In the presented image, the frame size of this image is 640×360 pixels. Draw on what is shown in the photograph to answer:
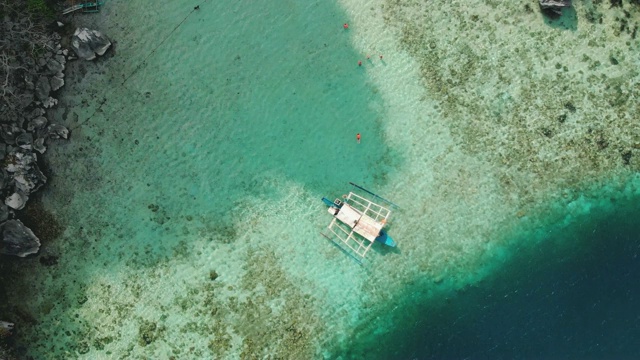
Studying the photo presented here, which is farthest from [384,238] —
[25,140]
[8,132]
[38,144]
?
[8,132]

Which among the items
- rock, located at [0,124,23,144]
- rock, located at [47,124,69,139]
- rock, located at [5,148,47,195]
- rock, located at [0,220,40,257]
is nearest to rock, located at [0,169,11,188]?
rock, located at [5,148,47,195]

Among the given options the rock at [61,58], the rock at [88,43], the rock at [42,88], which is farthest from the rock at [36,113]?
the rock at [88,43]

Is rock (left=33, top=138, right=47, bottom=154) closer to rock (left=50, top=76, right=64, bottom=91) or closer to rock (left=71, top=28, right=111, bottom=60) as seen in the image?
rock (left=50, top=76, right=64, bottom=91)

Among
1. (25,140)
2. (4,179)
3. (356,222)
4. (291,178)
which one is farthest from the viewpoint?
(291,178)

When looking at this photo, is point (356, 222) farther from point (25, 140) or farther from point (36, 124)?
point (25, 140)

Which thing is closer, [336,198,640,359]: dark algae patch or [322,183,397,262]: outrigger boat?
[322,183,397,262]: outrigger boat

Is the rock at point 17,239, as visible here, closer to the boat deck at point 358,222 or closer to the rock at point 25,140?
the rock at point 25,140
